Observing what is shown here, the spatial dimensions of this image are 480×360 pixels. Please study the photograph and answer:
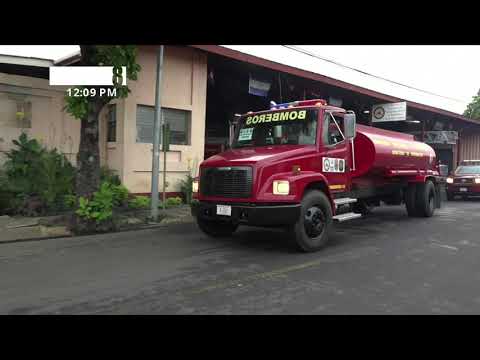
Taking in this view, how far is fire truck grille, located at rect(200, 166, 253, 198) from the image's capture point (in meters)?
6.13

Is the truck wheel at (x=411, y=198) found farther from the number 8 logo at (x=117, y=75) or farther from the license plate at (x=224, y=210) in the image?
the number 8 logo at (x=117, y=75)

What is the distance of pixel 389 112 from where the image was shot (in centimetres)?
1938

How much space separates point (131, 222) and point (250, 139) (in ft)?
12.3

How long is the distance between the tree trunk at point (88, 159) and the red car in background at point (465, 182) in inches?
A: 560

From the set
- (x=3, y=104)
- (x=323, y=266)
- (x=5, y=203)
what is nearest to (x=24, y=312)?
(x=323, y=266)

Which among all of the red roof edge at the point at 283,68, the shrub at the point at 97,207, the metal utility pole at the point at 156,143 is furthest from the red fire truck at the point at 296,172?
the red roof edge at the point at 283,68

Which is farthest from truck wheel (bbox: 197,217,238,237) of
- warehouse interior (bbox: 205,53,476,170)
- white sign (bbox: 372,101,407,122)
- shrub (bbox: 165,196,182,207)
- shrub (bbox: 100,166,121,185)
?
white sign (bbox: 372,101,407,122)

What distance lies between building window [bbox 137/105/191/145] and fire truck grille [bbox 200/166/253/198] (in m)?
5.32

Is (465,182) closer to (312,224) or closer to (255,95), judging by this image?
(255,95)

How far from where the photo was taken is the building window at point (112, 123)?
11634 millimetres

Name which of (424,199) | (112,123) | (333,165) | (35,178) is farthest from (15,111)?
(424,199)

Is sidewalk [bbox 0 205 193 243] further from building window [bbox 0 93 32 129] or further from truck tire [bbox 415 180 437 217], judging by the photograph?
truck tire [bbox 415 180 437 217]
